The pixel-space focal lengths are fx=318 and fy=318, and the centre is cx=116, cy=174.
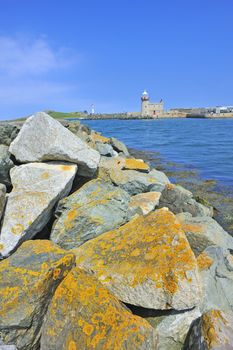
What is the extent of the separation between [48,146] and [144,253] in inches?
Answer: 106

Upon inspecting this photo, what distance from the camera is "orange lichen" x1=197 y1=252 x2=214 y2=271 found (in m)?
4.62

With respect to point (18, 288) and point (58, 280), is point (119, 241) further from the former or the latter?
point (18, 288)

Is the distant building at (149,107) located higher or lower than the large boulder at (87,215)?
lower

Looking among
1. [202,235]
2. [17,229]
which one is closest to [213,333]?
[202,235]

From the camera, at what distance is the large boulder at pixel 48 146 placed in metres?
5.64

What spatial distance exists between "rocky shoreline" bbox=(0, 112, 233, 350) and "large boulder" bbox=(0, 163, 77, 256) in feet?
0.05

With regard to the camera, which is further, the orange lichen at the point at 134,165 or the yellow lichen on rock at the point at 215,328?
the orange lichen at the point at 134,165

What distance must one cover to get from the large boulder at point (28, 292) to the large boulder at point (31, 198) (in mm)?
786

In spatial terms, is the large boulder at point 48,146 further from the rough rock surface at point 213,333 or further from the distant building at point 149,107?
the distant building at point 149,107

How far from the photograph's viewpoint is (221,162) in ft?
74.2

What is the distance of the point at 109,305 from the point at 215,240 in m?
2.68

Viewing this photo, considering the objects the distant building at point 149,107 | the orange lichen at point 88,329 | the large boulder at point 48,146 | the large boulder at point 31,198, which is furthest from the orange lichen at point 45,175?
the distant building at point 149,107

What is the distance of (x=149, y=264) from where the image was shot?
3.84m

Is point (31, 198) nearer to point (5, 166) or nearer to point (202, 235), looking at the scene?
point (5, 166)
